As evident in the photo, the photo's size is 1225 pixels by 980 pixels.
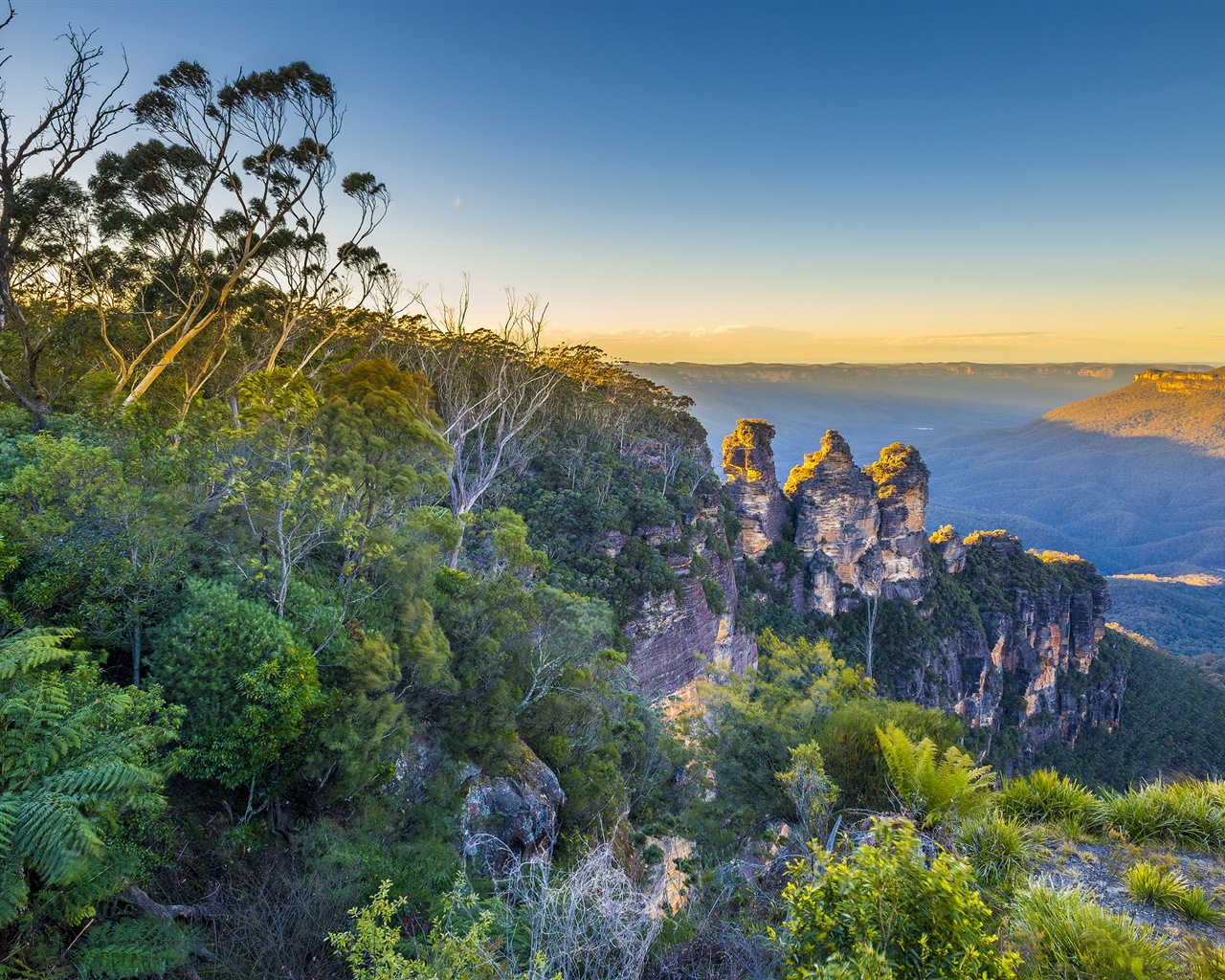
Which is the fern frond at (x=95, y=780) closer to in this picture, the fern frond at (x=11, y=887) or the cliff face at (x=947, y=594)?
the fern frond at (x=11, y=887)

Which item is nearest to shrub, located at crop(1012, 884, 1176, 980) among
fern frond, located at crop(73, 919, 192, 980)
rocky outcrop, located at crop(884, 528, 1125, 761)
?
fern frond, located at crop(73, 919, 192, 980)

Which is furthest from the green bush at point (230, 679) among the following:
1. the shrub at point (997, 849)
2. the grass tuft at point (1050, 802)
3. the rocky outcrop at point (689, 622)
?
the rocky outcrop at point (689, 622)

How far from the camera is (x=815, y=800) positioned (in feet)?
30.7

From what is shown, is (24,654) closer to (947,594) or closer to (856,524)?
(856,524)

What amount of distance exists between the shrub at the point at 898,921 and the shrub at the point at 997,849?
3.21 m

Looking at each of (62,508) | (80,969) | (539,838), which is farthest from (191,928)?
(539,838)

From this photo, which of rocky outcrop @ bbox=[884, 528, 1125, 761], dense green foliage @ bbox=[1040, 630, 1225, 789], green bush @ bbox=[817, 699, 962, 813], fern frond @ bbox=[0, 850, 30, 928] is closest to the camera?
fern frond @ bbox=[0, 850, 30, 928]

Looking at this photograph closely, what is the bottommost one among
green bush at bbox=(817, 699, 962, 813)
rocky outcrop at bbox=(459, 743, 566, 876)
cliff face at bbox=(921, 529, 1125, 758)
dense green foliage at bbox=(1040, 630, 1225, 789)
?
dense green foliage at bbox=(1040, 630, 1225, 789)

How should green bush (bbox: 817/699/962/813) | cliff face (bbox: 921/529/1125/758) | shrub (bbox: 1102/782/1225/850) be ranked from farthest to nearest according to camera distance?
cliff face (bbox: 921/529/1125/758) → green bush (bbox: 817/699/962/813) → shrub (bbox: 1102/782/1225/850)

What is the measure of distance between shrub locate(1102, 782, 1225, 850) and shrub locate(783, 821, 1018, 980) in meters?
5.36

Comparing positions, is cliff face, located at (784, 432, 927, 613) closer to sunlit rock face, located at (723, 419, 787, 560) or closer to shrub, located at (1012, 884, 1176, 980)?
sunlit rock face, located at (723, 419, 787, 560)

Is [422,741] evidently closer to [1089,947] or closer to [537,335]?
[1089,947]

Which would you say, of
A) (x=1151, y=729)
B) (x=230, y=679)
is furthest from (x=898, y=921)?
(x=1151, y=729)

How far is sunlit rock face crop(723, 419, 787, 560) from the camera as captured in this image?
47.6 meters
